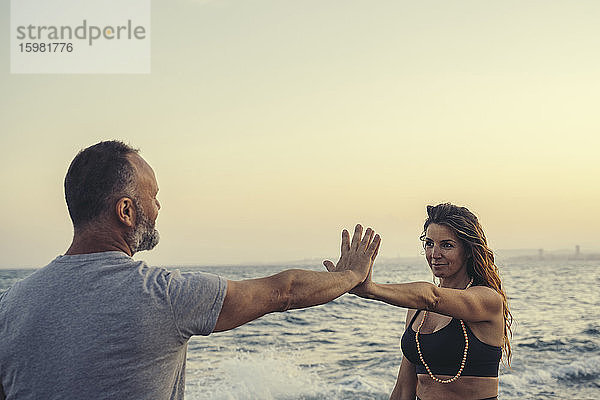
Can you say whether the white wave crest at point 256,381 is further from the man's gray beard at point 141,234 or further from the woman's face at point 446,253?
the man's gray beard at point 141,234

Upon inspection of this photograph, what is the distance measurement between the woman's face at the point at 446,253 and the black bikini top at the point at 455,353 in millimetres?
324

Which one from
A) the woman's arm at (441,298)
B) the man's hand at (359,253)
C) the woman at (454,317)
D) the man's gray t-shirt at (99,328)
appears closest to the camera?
the man's gray t-shirt at (99,328)

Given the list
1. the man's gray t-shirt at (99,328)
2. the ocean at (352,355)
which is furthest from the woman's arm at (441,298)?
the ocean at (352,355)

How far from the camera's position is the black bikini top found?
331 centimetres

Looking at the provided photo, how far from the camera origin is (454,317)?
10.5ft

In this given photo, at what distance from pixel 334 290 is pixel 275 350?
12149mm

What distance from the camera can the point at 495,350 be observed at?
3.36 meters

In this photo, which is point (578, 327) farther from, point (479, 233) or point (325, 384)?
point (479, 233)

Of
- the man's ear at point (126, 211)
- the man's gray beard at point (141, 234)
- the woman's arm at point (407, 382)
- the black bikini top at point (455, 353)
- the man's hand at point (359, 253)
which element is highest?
the man's ear at point (126, 211)

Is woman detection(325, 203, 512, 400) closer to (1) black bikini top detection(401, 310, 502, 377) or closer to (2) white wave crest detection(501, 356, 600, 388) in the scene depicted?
(1) black bikini top detection(401, 310, 502, 377)

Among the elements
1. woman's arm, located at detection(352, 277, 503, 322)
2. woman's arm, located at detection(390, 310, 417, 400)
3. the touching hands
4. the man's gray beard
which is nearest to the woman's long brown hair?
woman's arm, located at detection(352, 277, 503, 322)

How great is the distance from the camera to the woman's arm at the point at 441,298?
2.83m

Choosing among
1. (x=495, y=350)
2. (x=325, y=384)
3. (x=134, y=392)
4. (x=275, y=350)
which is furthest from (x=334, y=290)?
(x=275, y=350)

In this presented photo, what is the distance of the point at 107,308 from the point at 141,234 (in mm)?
334
